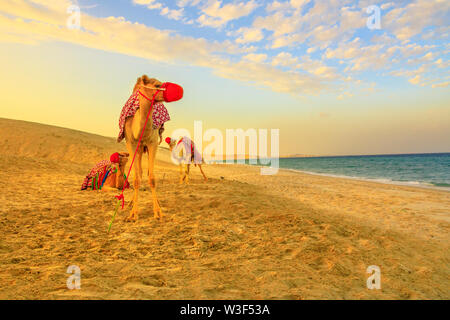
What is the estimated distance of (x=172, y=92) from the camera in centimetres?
512

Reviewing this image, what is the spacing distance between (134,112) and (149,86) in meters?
0.68

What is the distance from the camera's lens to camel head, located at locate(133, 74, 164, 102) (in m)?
5.22

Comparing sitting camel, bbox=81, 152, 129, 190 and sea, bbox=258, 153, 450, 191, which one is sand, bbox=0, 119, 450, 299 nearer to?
sitting camel, bbox=81, 152, 129, 190

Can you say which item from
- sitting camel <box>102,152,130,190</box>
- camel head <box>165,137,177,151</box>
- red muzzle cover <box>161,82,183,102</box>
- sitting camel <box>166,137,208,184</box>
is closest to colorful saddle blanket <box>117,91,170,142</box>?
red muzzle cover <box>161,82,183,102</box>

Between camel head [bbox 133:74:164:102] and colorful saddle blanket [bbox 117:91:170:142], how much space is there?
0.85ft

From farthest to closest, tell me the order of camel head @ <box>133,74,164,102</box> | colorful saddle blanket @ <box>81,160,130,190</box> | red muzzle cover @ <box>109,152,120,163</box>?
red muzzle cover @ <box>109,152,120,163</box> < colorful saddle blanket @ <box>81,160,130,190</box> < camel head @ <box>133,74,164,102</box>

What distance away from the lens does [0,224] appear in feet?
16.3

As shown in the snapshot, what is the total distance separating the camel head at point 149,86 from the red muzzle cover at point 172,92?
0.13m

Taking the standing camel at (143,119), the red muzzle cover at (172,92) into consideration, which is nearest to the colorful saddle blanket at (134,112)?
the standing camel at (143,119)

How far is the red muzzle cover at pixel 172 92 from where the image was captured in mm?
5113

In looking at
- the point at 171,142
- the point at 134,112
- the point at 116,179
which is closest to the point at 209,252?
the point at 134,112
